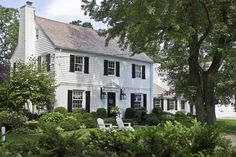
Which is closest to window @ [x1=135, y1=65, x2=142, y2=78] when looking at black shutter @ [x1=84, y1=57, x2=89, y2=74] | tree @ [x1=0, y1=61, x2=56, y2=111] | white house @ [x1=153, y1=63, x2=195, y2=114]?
black shutter @ [x1=84, y1=57, x2=89, y2=74]

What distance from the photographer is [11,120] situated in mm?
23859

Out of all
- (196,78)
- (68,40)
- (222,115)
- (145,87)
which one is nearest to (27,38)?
(68,40)

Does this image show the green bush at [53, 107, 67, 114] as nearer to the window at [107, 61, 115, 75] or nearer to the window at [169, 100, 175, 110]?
the window at [107, 61, 115, 75]

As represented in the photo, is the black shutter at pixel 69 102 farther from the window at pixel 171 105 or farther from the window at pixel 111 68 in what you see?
the window at pixel 171 105

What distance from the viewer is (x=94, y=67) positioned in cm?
3391

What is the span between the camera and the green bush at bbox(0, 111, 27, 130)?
23.4 metres

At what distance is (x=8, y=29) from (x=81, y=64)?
23.6 metres

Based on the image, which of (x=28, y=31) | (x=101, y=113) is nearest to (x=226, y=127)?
(x=101, y=113)

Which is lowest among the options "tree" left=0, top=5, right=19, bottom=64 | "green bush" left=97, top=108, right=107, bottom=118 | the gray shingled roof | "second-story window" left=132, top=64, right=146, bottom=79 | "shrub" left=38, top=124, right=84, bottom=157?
"shrub" left=38, top=124, right=84, bottom=157

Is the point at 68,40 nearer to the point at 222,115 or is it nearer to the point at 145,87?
the point at 145,87

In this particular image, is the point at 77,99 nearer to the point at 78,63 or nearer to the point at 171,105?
the point at 78,63

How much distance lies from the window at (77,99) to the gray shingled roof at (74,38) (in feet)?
11.4

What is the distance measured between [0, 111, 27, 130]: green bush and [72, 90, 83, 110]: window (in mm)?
7535

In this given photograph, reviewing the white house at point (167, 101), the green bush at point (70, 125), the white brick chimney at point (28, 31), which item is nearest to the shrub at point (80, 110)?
the green bush at point (70, 125)
